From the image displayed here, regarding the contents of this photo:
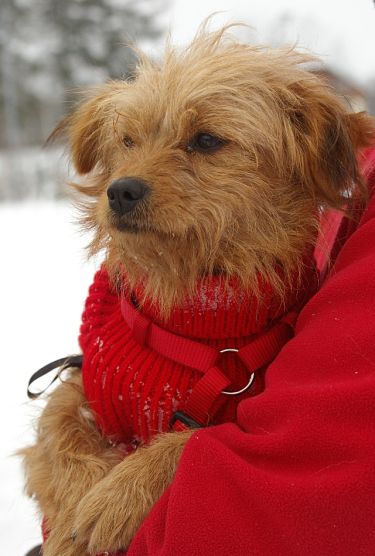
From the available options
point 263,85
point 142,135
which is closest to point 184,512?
point 142,135

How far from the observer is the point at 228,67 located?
1.86m

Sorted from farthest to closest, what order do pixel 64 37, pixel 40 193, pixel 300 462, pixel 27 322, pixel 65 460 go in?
pixel 64 37 < pixel 40 193 < pixel 27 322 < pixel 65 460 < pixel 300 462

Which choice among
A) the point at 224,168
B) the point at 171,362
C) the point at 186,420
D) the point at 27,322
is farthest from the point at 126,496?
the point at 27,322

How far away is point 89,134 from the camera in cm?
219

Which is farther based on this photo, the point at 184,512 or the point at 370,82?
the point at 370,82

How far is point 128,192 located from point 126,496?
77 cm

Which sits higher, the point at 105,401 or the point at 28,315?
the point at 105,401

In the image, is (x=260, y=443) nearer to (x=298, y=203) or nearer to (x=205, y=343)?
(x=205, y=343)

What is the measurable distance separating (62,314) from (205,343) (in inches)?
152

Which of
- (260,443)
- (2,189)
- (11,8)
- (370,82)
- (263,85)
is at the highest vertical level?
(263,85)

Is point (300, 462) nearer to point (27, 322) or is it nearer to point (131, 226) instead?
point (131, 226)

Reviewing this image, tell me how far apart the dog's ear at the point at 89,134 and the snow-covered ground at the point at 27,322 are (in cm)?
19

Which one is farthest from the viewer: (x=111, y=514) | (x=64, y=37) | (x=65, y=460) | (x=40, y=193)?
(x=64, y=37)

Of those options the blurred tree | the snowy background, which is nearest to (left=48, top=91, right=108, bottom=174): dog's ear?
the snowy background
